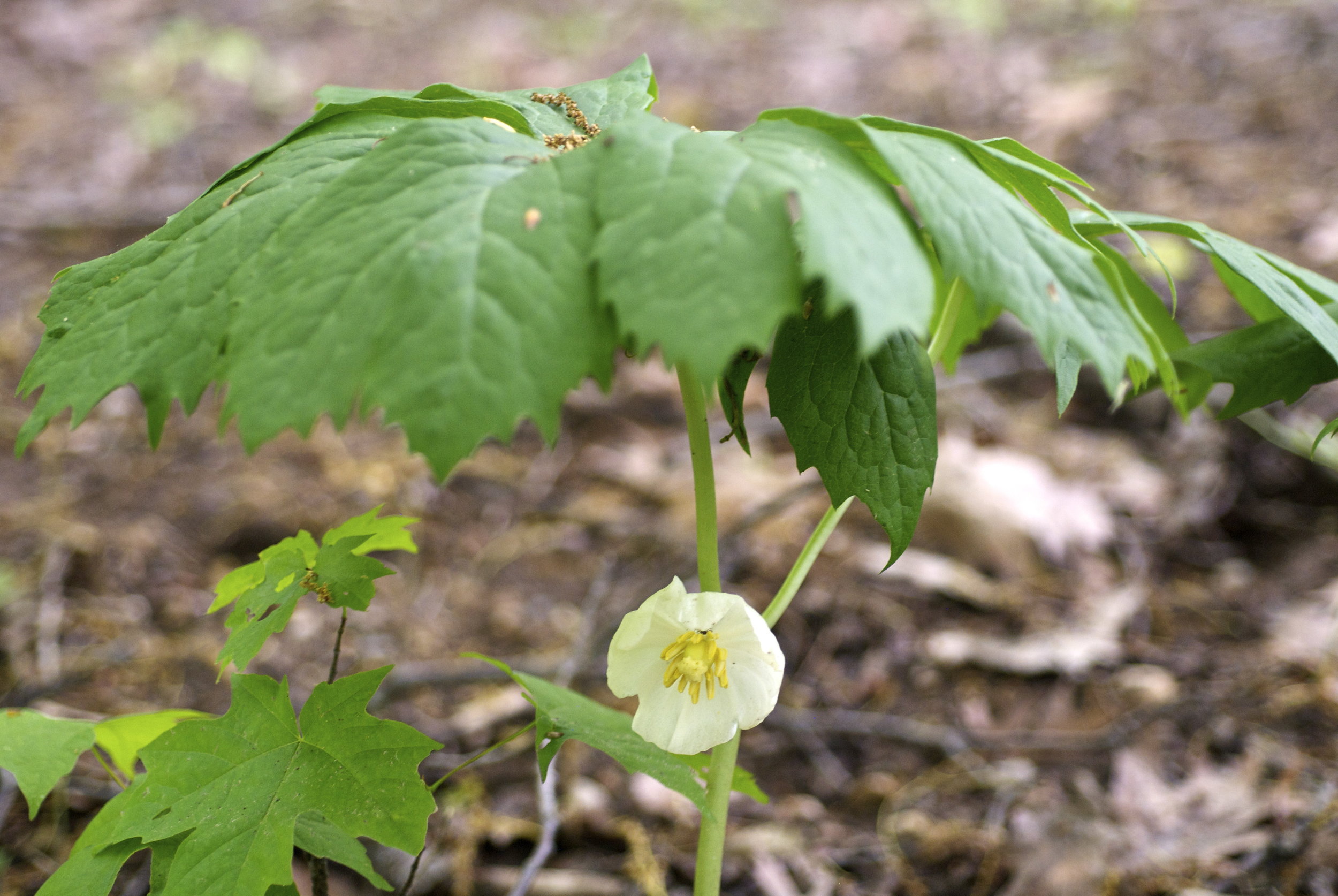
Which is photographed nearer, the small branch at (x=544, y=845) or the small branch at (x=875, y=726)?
the small branch at (x=544, y=845)

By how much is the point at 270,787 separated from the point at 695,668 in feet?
1.35

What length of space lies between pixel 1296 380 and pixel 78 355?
1222 mm

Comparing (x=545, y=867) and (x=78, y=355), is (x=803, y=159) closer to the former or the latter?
(x=78, y=355)

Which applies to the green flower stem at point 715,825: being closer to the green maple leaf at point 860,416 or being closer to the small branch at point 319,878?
the green maple leaf at point 860,416

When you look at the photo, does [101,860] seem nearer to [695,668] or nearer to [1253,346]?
[695,668]

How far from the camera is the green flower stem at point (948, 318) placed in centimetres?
97

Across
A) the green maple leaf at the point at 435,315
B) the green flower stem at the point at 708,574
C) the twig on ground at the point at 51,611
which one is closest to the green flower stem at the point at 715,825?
the green flower stem at the point at 708,574

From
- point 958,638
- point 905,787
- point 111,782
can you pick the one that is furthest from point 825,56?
point 111,782

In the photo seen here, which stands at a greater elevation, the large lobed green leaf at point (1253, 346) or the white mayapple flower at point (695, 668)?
the large lobed green leaf at point (1253, 346)

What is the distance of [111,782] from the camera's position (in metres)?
1.56

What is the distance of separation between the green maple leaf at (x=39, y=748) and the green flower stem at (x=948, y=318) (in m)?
0.98

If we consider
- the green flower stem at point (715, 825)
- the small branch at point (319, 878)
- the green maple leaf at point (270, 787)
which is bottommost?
the small branch at point (319, 878)

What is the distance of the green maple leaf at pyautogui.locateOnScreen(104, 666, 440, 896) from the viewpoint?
31.0 inches

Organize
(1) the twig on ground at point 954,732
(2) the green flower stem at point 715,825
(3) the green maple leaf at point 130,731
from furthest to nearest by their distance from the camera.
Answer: (1) the twig on ground at point 954,732, (3) the green maple leaf at point 130,731, (2) the green flower stem at point 715,825
